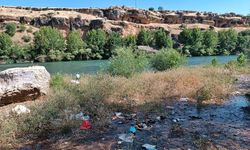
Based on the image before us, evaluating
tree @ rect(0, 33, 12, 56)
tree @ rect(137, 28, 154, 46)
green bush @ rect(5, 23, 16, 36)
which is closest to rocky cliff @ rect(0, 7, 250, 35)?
green bush @ rect(5, 23, 16, 36)

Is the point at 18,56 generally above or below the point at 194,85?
below

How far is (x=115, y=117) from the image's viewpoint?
8.20 meters

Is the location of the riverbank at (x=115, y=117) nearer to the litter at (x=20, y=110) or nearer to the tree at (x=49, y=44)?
the litter at (x=20, y=110)

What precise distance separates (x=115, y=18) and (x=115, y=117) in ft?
388

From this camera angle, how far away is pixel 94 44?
260 feet

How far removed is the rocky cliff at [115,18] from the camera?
104m

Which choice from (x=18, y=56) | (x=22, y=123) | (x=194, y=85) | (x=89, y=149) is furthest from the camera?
(x=18, y=56)

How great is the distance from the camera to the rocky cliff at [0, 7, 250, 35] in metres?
104

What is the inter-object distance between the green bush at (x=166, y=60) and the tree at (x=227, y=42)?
217 feet

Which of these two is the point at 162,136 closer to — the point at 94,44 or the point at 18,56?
the point at 18,56

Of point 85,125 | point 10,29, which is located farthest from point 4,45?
point 85,125

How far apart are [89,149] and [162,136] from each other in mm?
1494

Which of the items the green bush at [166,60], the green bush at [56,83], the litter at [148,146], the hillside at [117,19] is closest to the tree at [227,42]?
the hillside at [117,19]

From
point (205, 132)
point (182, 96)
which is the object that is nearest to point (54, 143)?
point (205, 132)
